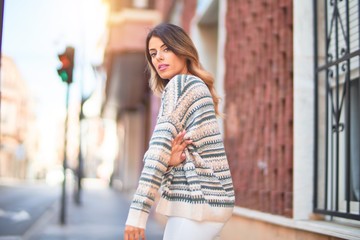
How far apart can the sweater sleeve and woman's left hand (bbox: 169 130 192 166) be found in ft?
0.08

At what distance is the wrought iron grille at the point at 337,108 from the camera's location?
4.48 m

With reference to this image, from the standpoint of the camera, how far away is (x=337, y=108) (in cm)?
465

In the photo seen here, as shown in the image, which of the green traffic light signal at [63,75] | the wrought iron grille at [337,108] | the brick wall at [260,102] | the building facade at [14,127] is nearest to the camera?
the wrought iron grille at [337,108]

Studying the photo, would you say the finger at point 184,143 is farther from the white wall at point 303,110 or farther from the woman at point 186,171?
the white wall at point 303,110

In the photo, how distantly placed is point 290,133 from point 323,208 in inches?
30.8

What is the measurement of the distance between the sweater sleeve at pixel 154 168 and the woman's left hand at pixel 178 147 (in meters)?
0.02

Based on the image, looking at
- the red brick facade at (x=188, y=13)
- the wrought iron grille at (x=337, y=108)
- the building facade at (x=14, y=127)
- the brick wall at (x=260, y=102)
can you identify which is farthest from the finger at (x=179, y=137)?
the building facade at (x=14, y=127)

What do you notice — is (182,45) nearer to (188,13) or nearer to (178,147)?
(178,147)

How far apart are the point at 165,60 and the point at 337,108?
2309mm

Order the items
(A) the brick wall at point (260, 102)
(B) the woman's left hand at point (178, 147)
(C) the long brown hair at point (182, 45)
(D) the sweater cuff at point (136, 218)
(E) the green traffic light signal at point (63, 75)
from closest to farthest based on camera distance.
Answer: (D) the sweater cuff at point (136, 218) < (B) the woman's left hand at point (178, 147) < (C) the long brown hair at point (182, 45) < (A) the brick wall at point (260, 102) < (E) the green traffic light signal at point (63, 75)

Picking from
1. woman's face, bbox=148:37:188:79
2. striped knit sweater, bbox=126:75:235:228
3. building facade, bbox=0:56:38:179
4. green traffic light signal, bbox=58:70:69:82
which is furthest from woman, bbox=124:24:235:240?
building facade, bbox=0:56:38:179

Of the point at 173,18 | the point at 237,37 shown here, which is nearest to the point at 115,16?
the point at 173,18

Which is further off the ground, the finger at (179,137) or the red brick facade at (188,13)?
the red brick facade at (188,13)

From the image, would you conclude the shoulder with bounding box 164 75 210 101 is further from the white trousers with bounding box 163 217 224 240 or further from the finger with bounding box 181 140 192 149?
the white trousers with bounding box 163 217 224 240
